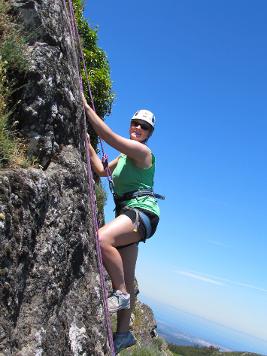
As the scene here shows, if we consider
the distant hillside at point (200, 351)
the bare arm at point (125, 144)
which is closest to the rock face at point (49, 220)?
the bare arm at point (125, 144)

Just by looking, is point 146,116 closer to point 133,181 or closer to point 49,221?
point 133,181

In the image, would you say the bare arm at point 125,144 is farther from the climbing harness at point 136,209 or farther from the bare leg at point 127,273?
the bare leg at point 127,273

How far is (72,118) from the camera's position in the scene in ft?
19.9

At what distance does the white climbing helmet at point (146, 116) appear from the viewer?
6363 mm

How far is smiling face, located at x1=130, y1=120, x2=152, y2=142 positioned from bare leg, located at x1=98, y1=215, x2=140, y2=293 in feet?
3.68

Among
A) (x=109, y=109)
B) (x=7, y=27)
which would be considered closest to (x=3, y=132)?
(x=7, y=27)

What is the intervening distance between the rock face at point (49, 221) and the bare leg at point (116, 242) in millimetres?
164

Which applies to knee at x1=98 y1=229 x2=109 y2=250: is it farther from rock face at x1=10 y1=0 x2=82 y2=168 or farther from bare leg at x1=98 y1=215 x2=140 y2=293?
rock face at x1=10 y1=0 x2=82 y2=168

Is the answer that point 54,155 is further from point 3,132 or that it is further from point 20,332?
point 20,332

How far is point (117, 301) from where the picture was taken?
6008 millimetres

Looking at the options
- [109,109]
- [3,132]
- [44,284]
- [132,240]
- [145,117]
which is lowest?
[44,284]

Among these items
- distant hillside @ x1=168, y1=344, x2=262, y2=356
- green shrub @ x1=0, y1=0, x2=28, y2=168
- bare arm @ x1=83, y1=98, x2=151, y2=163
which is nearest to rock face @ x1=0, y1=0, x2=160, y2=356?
green shrub @ x1=0, y1=0, x2=28, y2=168

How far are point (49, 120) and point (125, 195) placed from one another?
1.45 meters

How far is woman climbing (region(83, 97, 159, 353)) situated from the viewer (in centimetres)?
598
